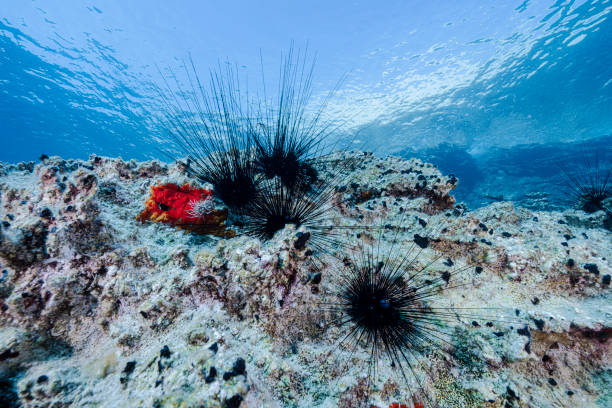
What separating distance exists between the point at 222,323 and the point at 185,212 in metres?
1.30

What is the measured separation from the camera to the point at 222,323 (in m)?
1.78

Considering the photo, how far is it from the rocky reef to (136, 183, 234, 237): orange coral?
165 millimetres

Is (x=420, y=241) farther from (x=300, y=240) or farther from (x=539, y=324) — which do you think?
(x=300, y=240)

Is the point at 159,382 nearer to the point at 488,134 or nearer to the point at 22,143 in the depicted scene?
the point at 488,134

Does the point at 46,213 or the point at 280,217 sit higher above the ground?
the point at 46,213

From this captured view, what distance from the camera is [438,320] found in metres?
2.10

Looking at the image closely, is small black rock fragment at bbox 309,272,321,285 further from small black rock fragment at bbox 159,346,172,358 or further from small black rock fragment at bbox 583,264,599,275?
small black rock fragment at bbox 583,264,599,275

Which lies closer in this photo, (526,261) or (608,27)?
(526,261)

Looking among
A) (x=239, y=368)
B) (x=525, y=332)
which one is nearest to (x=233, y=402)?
(x=239, y=368)

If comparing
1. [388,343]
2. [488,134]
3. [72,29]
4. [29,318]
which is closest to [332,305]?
[388,343]

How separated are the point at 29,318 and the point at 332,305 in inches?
90.8

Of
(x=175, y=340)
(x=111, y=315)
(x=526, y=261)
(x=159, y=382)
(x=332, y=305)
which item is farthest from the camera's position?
(x=526, y=261)

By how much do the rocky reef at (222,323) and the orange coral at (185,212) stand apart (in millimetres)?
165

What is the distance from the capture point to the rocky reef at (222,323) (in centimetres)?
140
